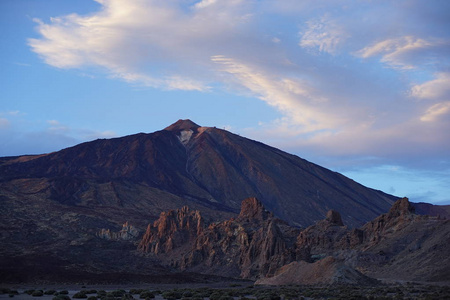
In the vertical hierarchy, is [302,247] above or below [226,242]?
above

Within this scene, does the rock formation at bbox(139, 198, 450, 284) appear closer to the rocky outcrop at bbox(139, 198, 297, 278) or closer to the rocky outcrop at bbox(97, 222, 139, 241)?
the rocky outcrop at bbox(139, 198, 297, 278)

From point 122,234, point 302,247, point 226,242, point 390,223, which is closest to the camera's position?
point 302,247

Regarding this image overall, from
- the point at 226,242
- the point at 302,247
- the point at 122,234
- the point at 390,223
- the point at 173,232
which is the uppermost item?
the point at 390,223

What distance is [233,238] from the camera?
115562mm

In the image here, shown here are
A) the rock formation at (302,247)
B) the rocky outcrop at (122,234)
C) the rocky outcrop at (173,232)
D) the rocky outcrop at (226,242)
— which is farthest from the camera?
the rocky outcrop at (122,234)

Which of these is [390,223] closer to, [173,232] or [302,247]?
[302,247]

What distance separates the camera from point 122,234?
152 meters

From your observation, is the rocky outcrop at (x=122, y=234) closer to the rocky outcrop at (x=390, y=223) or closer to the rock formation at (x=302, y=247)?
the rock formation at (x=302, y=247)

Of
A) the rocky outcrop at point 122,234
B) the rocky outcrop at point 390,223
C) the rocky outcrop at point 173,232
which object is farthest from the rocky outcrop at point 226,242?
the rocky outcrop at point 390,223

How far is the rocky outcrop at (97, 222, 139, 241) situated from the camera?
150125mm

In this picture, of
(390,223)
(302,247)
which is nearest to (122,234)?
(302,247)

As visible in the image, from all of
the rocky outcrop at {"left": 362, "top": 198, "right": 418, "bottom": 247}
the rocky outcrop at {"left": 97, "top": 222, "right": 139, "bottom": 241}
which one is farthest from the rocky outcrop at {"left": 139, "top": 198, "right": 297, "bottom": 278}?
the rocky outcrop at {"left": 362, "top": 198, "right": 418, "bottom": 247}

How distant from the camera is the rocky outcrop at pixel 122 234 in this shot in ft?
493

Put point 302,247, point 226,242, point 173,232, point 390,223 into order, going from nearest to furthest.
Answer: point 302,247 < point 390,223 < point 226,242 < point 173,232
